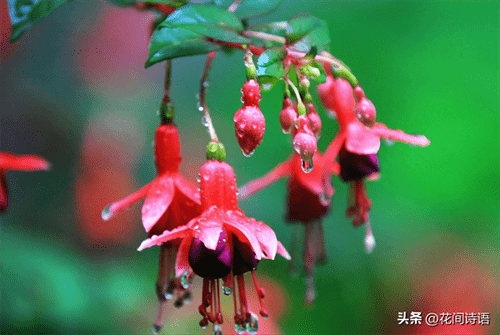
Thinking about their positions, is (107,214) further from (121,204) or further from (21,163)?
(21,163)

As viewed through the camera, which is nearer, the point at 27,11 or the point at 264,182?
the point at 27,11

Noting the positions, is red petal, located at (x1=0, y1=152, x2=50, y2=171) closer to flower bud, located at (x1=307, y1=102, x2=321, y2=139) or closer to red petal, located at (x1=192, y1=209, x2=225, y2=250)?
red petal, located at (x1=192, y1=209, x2=225, y2=250)

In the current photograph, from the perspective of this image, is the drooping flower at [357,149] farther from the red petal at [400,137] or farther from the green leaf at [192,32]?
the green leaf at [192,32]

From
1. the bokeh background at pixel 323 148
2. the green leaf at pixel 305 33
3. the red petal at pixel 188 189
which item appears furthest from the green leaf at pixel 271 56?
the bokeh background at pixel 323 148

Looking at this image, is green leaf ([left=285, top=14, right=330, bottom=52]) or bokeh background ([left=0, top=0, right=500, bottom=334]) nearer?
green leaf ([left=285, top=14, right=330, bottom=52])

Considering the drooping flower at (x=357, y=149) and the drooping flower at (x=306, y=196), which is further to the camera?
the drooping flower at (x=306, y=196)

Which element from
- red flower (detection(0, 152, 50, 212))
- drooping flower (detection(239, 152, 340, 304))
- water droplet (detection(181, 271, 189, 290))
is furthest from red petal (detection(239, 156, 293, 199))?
red flower (detection(0, 152, 50, 212))

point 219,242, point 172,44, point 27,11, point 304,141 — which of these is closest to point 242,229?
point 219,242
